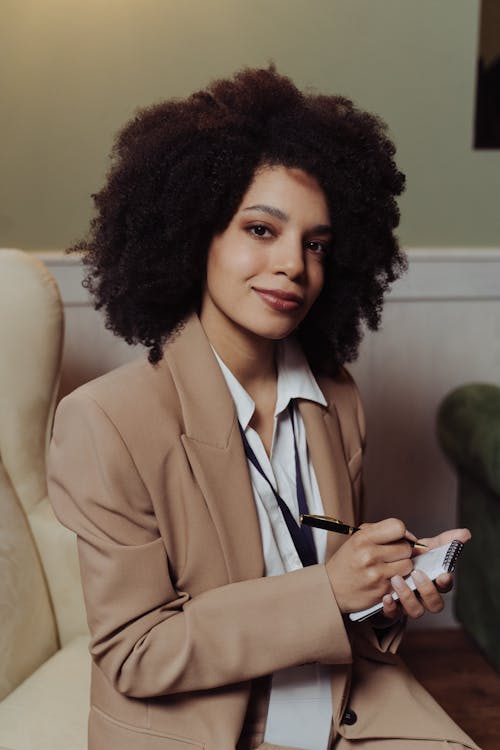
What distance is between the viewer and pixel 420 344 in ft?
8.64

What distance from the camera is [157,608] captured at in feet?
3.92

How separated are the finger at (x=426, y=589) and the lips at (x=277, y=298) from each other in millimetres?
418

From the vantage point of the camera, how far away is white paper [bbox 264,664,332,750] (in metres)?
1.28

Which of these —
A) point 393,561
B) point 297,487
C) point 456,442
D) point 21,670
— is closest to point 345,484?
point 297,487

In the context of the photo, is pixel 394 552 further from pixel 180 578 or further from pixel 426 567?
pixel 180 578

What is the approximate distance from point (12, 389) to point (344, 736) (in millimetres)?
897

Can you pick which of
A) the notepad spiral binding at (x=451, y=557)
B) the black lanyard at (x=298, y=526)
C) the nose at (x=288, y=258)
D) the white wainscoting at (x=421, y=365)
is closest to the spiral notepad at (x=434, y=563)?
the notepad spiral binding at (x=451, y=557)

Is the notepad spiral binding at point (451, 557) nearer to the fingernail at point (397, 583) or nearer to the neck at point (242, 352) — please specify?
the fingernail at point (397, 583)

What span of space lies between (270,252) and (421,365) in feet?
4.74

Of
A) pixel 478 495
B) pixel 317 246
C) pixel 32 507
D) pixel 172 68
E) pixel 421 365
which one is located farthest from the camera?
pixel 421 365

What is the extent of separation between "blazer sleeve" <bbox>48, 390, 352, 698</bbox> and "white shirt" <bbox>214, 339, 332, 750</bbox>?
0.38 feet

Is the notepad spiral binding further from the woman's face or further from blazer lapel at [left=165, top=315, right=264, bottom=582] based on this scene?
the woman's face

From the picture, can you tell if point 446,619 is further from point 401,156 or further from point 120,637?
point 120,637

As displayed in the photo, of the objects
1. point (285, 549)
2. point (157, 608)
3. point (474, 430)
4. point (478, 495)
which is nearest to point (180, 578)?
point (157, 608)
